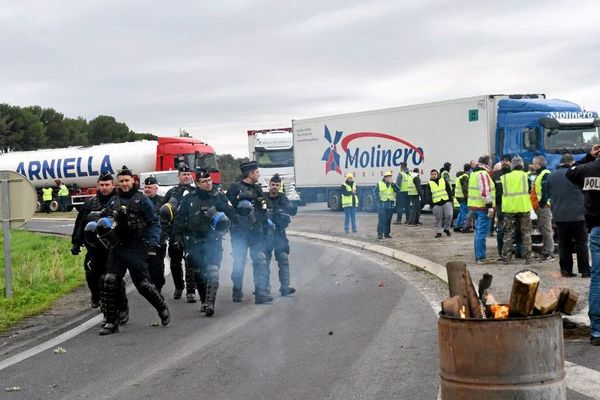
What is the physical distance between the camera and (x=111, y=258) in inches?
441

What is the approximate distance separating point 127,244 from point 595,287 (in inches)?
212

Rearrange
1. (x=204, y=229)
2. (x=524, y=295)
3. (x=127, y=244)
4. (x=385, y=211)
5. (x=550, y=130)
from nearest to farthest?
(x=524, y=295) → (x=127, y=244) → (x=204, y=229) → (x=385, y=211) → (x=550, y=130)

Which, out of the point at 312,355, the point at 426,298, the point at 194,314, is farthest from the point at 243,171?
the point at 312,355

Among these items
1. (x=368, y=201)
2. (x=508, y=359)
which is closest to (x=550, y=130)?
(x=368, y=201)

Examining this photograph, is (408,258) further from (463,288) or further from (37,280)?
(463,288)

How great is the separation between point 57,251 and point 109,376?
16809 millimetres

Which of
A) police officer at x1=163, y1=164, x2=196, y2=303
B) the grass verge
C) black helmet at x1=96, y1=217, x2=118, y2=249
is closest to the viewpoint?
black helmet at x1=96, y1=217, x2=118, y2=249

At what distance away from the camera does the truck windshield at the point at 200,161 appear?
46719 millimetres

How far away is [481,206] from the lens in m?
17.4

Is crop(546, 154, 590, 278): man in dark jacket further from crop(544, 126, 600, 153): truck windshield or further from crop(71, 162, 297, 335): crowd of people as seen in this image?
crop(544, 126, 600, 153): truck windshield

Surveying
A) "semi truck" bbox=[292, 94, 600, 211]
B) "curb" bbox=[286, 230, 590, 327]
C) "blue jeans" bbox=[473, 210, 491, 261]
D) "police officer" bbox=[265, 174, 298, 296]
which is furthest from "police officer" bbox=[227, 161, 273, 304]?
"semi truck" bbox=[292, 94, 600, 211]

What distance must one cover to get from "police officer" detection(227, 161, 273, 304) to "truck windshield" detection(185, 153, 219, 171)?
33.3 metres

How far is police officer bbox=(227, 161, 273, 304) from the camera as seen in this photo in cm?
1302

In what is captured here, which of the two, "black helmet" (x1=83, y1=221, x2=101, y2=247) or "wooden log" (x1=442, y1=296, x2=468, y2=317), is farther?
"black helmet" (x1=83, y1=221, x2=101, y2=247)
